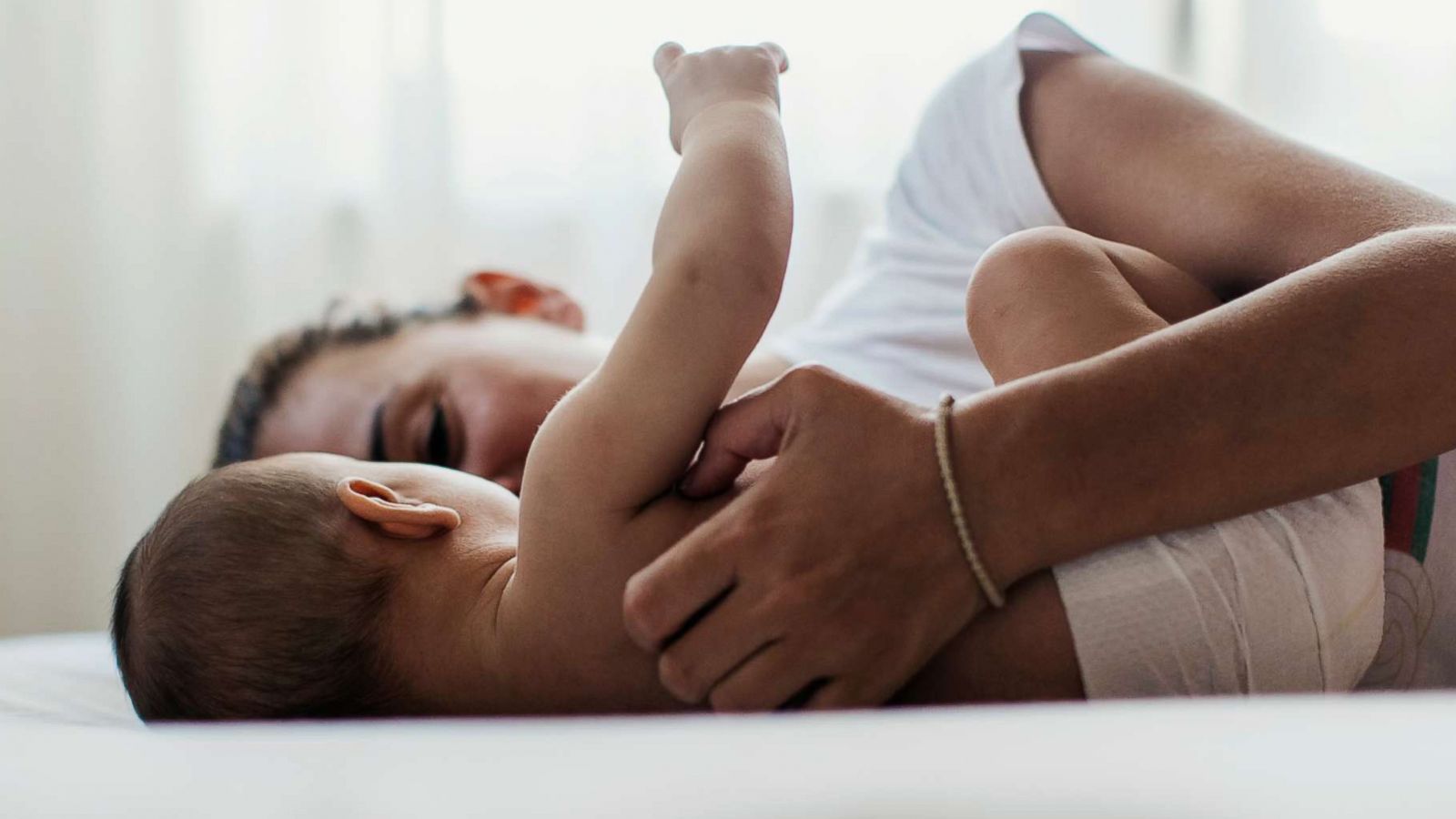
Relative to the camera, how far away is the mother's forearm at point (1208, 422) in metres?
0.62

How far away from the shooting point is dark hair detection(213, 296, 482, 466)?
4.46 ft

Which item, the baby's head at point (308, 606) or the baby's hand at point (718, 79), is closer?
the baby's head at point (308, 606)

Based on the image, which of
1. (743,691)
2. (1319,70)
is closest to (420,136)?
(1319,70)

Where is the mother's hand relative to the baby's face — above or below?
above

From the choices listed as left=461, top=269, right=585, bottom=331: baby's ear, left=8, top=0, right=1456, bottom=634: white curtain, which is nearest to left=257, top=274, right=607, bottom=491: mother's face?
left=461, top=269, right=585, bottom=331: baby's ear

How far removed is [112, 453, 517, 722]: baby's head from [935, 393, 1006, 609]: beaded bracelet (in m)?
0.31

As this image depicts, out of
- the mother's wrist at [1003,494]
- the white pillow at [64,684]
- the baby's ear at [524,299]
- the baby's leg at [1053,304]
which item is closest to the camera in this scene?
the mother's wrist at [1003,494]

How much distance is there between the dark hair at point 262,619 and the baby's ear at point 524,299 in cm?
81

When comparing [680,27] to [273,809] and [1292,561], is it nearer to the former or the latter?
[1292,561]

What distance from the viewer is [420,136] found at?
7.27ft

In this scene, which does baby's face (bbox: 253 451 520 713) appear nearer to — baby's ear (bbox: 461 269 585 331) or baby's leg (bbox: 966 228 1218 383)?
baby's leg (bbox: 966 228 1218 383)

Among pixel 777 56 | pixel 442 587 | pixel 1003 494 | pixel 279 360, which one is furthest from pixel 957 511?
pixel 279 360

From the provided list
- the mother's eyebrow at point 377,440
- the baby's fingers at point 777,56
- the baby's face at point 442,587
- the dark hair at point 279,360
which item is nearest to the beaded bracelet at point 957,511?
the baby's face at point 442,587

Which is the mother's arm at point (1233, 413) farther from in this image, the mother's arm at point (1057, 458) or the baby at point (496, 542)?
the baby at point (496, 542)
